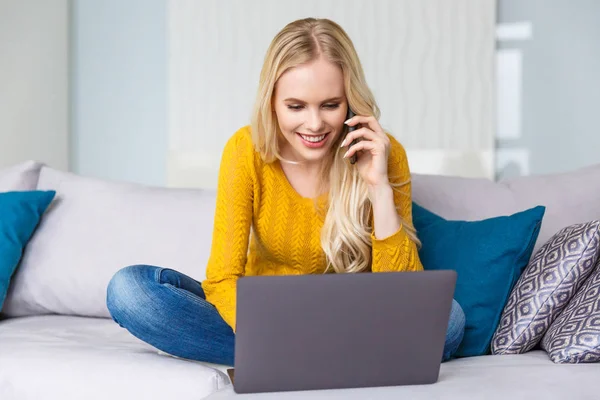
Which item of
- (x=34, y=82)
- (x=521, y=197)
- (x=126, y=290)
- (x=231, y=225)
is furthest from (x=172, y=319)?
(x=34, y=82)

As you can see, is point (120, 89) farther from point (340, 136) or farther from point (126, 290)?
point (126, 290)

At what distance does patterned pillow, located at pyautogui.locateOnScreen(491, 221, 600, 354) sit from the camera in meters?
1.85

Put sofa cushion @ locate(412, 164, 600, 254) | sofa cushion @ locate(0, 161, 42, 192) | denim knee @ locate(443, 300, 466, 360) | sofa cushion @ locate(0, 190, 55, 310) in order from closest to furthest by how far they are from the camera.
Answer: denim knee @ locate(443, 300, 466, 360) < sofa cushion @ locate(412, 164, 600, 254) < sofa cushion @ locate(0, 190, 55, 310) < sofa cushion @ locate(0, 161, 42, 192)

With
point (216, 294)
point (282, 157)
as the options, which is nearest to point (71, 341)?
point (216, 294)

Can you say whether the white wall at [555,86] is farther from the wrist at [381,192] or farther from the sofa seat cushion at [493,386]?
the sofa seat cushion at [493,386]

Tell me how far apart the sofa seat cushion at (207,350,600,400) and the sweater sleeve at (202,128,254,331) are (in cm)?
48

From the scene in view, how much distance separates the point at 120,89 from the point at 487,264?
3.27 meters

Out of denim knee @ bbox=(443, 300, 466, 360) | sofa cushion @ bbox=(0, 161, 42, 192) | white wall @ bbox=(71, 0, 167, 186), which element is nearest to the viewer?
denim knee @ bbox=(443, 300, 466, 360)

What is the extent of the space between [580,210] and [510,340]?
51 cm

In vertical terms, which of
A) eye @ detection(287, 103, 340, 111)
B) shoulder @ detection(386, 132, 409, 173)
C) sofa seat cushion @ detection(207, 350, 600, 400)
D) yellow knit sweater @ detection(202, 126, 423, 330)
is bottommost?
sofa seat cushion @ detection(207, 350, 600, 400)

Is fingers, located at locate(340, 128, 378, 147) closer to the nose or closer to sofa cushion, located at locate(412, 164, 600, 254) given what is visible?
the nose

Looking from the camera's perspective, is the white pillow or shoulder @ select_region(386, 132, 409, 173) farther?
the white pillow

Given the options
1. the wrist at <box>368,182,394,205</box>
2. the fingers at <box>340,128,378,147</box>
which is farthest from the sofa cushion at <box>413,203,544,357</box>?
the fingers at <box>340,128,378,147</box>

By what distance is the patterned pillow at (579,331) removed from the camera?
1.70 metres
